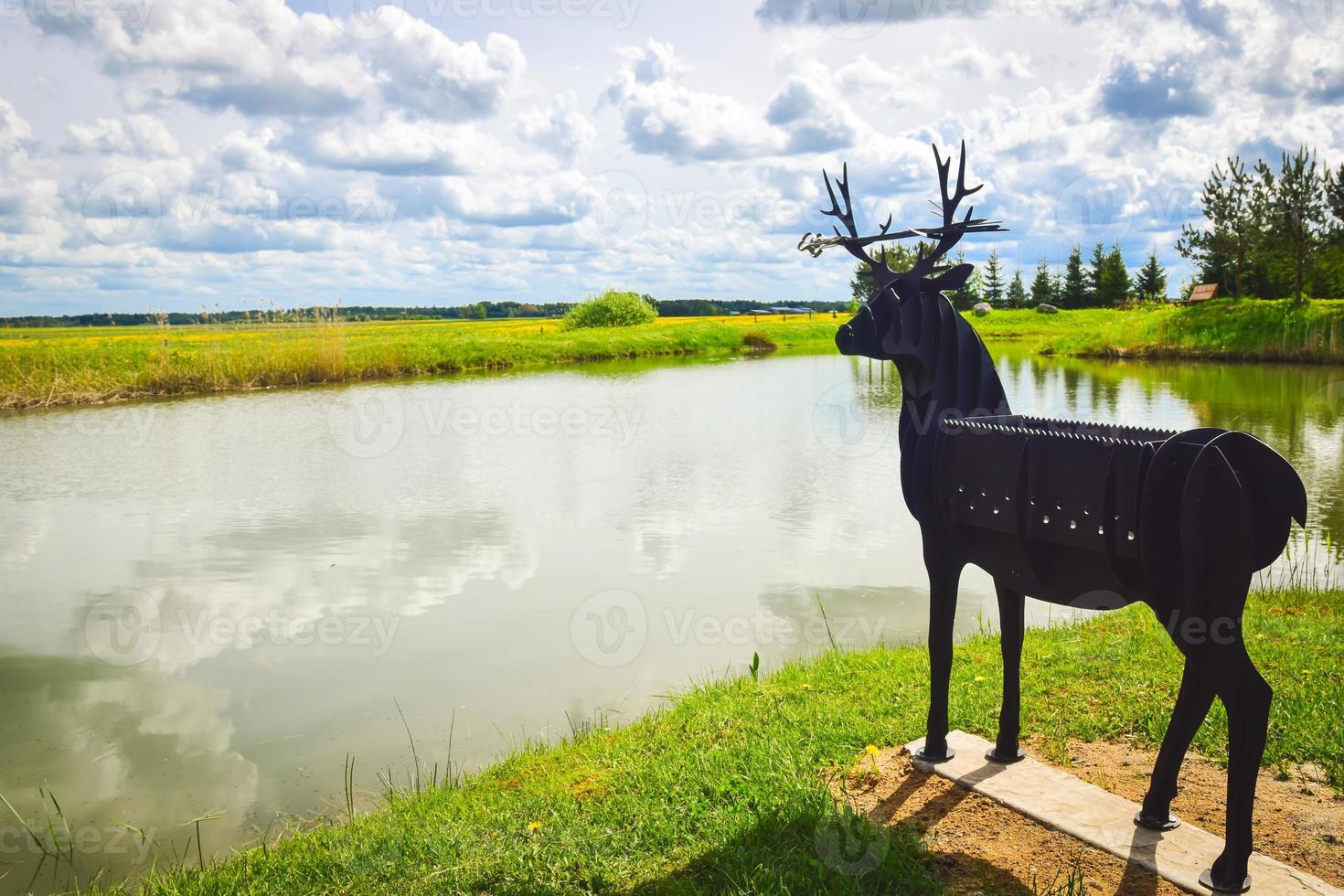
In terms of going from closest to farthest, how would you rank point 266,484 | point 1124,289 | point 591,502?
point 591,502, point 266,484, point 1124,289

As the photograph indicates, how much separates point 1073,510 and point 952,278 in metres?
1.27

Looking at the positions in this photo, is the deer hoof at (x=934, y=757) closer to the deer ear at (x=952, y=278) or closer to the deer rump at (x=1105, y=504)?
the deer rump at (x=1105, y=504)

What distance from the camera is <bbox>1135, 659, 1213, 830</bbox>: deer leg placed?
3562 millimetres

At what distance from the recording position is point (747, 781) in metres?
4.30

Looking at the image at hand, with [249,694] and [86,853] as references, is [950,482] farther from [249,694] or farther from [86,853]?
[249,694]

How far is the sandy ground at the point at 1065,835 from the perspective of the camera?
11.1ft

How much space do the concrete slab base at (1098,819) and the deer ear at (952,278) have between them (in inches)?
91.0

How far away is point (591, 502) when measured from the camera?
13.1 metres

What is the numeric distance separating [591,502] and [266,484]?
582 cm

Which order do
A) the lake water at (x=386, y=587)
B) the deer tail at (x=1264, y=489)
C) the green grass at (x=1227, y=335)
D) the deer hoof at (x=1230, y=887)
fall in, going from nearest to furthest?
the deer tail at (x=1264, y=489), the deer hoof at (x=1230, y=887), the lake water at (x=386, y=587), the green grass at (x=1227, y=335)

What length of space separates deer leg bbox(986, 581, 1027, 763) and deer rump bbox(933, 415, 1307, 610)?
26cm

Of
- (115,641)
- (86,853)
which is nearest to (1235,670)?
(86,853)

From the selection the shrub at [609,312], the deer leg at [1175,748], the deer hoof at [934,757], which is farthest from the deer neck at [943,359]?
the shrub at [609,312]

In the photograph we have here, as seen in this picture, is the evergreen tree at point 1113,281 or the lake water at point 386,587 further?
the evergreen tree at point 1113,281
